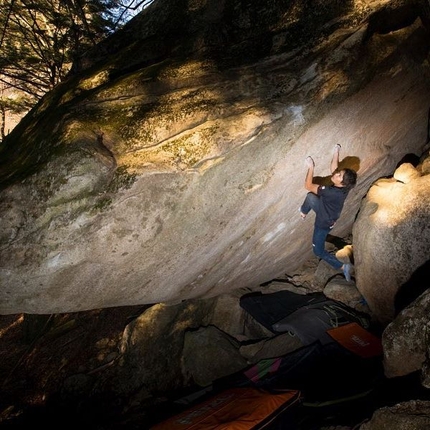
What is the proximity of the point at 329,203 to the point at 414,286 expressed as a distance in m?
2.00

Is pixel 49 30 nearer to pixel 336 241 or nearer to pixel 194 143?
pixel 194 143

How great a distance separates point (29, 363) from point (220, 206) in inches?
369

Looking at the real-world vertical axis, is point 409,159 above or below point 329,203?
below

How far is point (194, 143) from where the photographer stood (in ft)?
A: 14.9

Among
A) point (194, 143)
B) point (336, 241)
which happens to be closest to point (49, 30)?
point (194, 143)

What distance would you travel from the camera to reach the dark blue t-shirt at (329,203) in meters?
5.61

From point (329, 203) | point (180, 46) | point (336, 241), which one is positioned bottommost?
point (336, 241)

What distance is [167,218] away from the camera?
4.68m

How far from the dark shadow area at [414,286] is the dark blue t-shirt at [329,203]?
5.71 ft

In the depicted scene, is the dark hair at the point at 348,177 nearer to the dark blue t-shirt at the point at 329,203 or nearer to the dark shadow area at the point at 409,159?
the dark blue t-shirt at the point at 329,203

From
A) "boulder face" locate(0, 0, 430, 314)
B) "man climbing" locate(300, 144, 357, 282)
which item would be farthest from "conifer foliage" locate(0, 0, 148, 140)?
"man climbing" locate(300, 144, 357, 282)

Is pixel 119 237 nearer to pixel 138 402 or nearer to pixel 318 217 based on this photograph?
pixel 318 217

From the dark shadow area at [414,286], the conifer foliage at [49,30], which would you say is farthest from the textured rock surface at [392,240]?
the conifer foliage at [49,30]

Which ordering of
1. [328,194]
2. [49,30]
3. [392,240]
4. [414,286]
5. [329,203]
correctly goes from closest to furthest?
[414,286]
[392,240]
[328,194]
[329,203]
[49,30]
